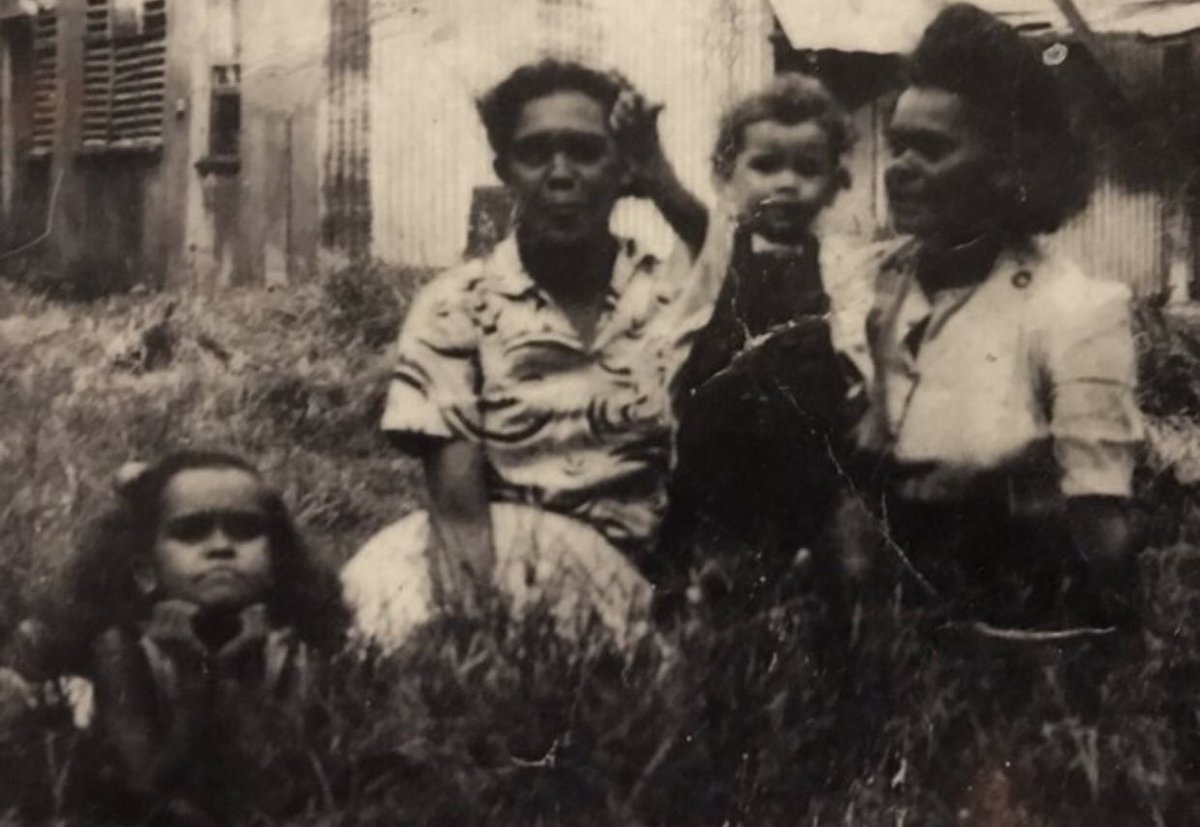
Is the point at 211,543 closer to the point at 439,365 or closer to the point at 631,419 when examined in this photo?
the point at 439,365

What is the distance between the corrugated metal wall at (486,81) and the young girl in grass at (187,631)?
0.58 metres

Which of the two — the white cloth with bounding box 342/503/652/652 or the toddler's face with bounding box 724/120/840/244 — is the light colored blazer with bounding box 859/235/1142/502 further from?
the white cloth with bounding box 342/503/652/652

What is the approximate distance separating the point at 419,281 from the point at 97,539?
76cm

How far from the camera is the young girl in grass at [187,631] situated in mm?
2775

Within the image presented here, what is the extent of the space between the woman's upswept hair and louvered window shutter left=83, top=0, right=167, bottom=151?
65 centimetres

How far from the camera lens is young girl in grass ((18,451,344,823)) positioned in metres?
2.78

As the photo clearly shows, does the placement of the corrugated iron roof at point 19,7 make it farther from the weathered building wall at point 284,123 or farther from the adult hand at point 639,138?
the adult hand at point 639,138

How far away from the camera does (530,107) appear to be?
2.86 metres

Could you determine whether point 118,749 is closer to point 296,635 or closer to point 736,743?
point 296,635

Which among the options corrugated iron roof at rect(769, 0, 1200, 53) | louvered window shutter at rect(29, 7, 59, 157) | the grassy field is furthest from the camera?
louvered window shutter at rect(29, 7, 59, 157)

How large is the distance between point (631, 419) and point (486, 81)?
69cm

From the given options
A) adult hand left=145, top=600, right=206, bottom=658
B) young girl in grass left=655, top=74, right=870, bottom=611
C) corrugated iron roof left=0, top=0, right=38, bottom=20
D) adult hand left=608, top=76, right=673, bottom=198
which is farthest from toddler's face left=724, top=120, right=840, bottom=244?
corrugated iron roof left=0, top=0, right=38, bottom=20

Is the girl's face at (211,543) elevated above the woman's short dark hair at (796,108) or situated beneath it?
situated beneath

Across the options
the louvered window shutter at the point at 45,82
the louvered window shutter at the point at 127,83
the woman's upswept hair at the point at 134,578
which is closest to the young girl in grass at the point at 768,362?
the woman's upswept hair at the point at 134,578
